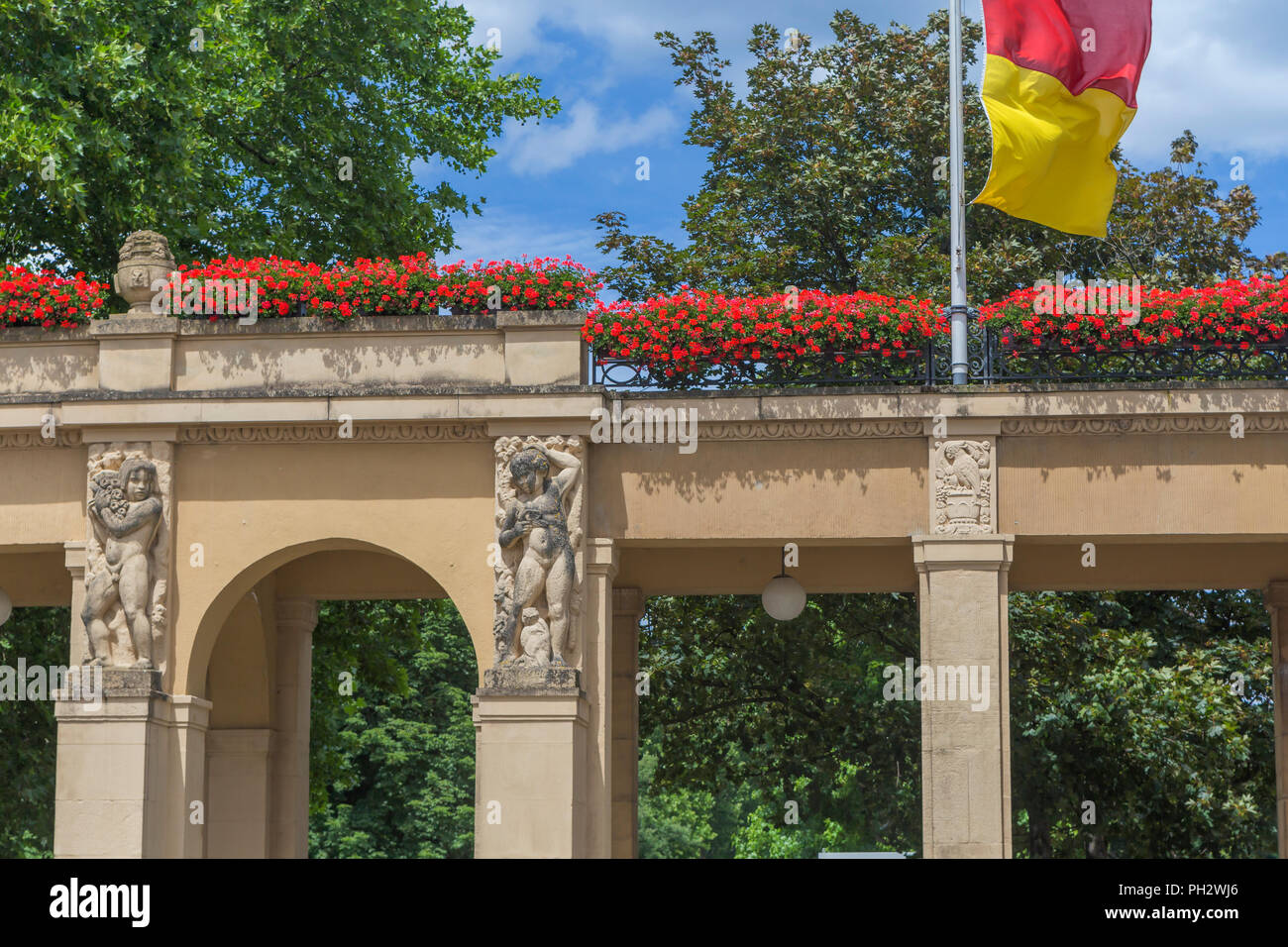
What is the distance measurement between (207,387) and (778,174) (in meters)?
17.3

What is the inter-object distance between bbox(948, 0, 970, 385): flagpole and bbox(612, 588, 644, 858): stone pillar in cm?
476

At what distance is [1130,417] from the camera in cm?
1581

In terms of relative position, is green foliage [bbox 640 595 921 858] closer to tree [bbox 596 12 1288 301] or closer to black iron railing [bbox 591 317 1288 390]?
tree [bbox 596 12 1288 301]

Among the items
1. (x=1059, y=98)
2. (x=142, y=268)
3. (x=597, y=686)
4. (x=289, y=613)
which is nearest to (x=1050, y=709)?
(x=1059, y=98)

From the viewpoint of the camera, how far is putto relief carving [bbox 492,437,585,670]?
51.1ft

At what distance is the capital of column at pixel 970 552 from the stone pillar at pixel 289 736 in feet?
24.6

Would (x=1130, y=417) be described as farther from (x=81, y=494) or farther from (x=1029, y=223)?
(x=1029, y=223)

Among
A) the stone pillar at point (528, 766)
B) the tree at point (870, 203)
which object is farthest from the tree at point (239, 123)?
the stone pillar at point (528, 766)

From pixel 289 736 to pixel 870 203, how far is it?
1639 centimetres

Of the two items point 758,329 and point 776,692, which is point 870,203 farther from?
point 758,329

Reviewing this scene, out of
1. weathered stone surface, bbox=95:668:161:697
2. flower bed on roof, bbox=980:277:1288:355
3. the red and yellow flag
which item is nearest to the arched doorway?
weathered stone surface, bbox=95:668:161:697

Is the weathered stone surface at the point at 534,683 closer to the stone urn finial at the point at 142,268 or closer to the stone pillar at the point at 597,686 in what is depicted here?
the stone pillar at the point at 597,686
